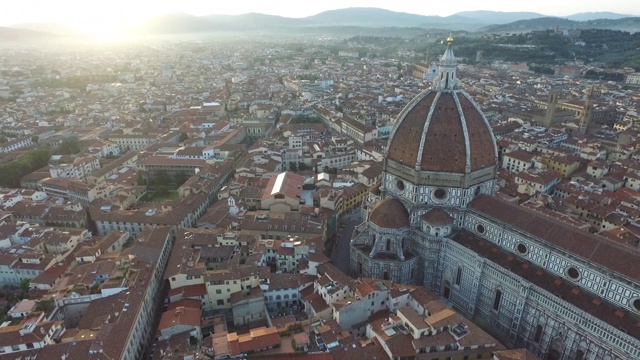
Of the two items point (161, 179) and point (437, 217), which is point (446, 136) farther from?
point (161, 179)

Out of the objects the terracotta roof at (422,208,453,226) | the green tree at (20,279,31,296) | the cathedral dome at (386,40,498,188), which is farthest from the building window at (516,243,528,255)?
the green tree at (20,279,31,296)

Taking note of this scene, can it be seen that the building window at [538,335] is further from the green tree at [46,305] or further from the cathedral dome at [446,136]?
the green tree at [46,305]

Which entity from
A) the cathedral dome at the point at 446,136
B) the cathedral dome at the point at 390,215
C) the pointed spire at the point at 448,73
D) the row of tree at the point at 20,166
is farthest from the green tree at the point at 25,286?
the pointed spire at the point at 448,73

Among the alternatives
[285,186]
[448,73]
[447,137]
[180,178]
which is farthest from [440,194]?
[180,178]

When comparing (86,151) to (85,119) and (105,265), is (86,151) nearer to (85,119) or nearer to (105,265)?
(85,119)

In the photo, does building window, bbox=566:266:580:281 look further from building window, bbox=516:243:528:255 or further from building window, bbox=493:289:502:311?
building window, bbox=493:289:502:311

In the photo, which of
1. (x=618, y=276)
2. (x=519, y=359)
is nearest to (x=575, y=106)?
(x=618, y=276)
